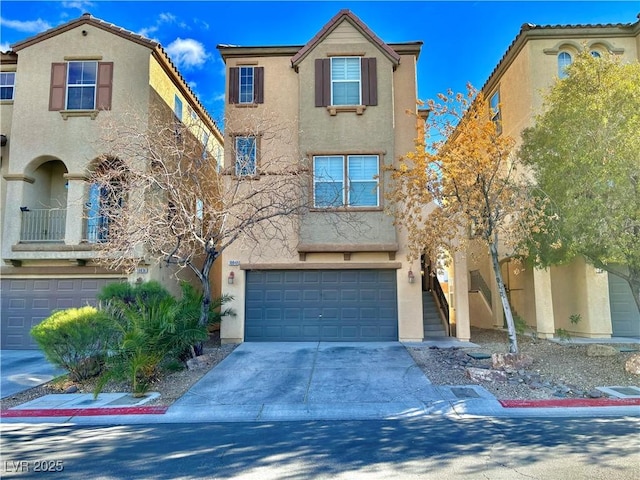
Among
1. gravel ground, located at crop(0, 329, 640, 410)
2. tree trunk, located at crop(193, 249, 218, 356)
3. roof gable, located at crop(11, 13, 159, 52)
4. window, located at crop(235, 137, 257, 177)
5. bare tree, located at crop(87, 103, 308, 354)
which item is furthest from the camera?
roof gable, located at crop(11, 13, 159, 52)

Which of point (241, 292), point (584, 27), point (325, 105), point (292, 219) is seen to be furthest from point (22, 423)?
point (584, 27)

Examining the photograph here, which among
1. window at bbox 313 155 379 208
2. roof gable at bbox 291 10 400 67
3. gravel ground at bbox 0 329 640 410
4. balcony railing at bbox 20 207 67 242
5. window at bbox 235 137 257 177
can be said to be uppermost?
roof gable at bbox 291 10 400 67

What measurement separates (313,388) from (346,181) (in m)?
7.35

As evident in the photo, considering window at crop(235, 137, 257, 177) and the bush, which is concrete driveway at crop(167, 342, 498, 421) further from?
window at crop(235, 137, 257, 177)

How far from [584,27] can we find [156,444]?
1774 centimetres

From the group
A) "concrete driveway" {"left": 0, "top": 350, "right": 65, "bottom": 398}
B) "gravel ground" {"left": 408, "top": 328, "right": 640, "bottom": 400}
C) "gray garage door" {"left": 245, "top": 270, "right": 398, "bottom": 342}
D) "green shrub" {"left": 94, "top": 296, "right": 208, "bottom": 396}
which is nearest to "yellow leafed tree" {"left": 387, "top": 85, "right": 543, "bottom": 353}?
"gravel ground" {"left": 408, "top": 328, "right": 640, "bottom": 400}

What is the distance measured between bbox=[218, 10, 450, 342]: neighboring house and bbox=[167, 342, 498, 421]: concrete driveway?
5.97ft

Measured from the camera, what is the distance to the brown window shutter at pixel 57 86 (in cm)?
1427

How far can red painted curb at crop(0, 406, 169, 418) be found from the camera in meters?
7.29

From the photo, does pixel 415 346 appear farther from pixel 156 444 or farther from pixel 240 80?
pixel 240 80

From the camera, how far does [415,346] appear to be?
12609mm

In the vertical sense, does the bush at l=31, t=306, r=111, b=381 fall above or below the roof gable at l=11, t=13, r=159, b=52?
below

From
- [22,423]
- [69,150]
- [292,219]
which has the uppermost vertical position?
[69,150]

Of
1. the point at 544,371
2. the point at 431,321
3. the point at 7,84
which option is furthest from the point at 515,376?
the point at 7,84
